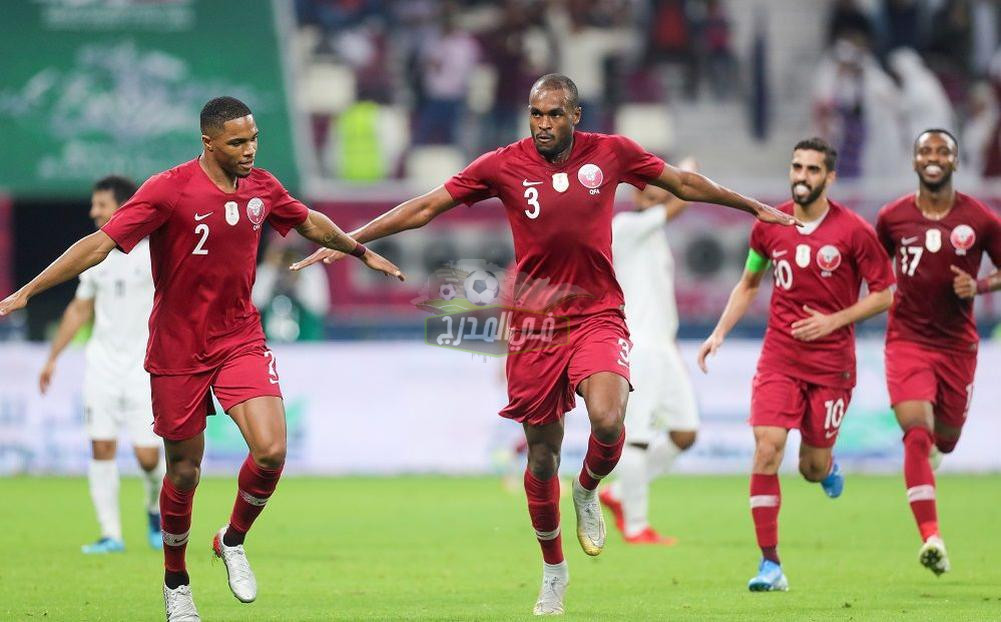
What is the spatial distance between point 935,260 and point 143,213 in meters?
5.38

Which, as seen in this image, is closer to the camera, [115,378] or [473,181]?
[473,181]

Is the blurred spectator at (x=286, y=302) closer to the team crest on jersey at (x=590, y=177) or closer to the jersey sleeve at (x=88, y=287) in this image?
the jersey sleeve at (x=88, y=287)

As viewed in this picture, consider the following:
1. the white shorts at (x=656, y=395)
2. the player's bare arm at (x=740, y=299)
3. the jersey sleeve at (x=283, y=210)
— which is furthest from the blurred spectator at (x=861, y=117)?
the jersey sleeve at (x=283, y=210)

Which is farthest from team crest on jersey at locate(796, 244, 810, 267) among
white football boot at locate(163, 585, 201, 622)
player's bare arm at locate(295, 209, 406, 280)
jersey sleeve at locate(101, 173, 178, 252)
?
white football boot at locate(163, 585, 201, 622)

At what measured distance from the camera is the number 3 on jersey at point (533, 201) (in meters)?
9.01

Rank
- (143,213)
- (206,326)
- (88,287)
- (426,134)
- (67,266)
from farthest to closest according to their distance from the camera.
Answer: (426,134) → (88,287) → (206,326) → (143,213) → (67,266)

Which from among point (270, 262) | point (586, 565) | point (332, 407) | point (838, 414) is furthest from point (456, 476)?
point (838, 414)

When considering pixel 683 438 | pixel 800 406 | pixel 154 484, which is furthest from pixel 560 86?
pixel 154 484

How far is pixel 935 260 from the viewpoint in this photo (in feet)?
36.5

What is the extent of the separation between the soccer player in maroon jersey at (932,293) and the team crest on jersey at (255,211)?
4325 millimetres

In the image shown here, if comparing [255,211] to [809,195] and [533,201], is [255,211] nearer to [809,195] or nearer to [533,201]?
[533,201]

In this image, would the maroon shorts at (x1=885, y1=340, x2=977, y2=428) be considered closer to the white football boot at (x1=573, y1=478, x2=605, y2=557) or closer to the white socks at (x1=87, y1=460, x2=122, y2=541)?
the white football boot at (x1=573, y1=478, x2=605, y2=557)

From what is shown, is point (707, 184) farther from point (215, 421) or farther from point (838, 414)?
point (215, 421)

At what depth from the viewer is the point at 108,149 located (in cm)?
2481
